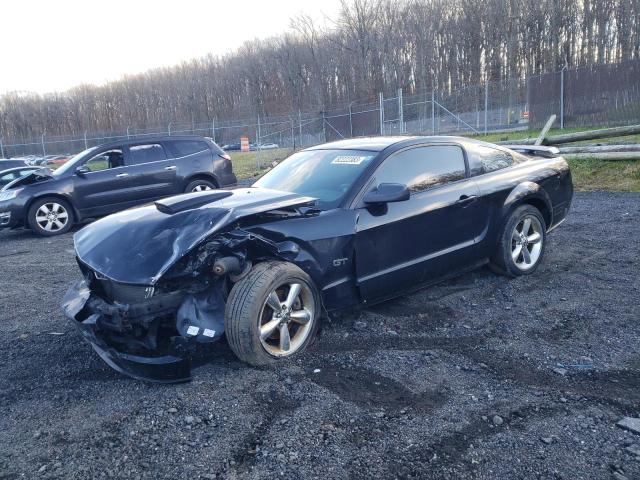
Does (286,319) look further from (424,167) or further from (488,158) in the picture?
(488,158)

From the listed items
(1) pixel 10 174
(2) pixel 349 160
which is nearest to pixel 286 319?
(2) pixel 349 160

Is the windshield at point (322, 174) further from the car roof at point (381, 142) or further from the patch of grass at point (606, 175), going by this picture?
the patch of grass at point (606, 175)

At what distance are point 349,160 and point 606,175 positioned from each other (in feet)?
28.4

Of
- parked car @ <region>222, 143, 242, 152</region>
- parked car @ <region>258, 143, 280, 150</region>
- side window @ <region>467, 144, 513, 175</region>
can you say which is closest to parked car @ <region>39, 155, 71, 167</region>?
parked car @ <region>222, 143, 242, 152</region>

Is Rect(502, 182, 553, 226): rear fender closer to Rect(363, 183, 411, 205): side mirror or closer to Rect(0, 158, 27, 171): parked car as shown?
Rect(363, 183, 411, 205): side mirror

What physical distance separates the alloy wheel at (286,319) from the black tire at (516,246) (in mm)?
2390

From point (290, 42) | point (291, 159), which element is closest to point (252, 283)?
point (291, 159)

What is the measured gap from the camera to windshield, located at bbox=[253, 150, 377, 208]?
430 centimetres

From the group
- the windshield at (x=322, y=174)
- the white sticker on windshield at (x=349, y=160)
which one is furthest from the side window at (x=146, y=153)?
the white sticker on windshield at (x=349, y=160)

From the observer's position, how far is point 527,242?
17.8ft

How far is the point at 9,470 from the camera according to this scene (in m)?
2.62

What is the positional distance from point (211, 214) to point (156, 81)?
236 feet

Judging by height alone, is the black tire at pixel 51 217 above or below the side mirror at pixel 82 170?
below

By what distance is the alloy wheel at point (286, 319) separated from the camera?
355 cm
